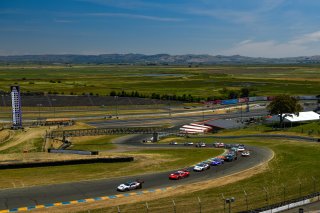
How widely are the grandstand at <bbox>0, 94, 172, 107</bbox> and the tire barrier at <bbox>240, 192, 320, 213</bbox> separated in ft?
463

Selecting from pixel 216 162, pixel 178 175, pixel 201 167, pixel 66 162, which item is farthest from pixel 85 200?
pixel 216 162

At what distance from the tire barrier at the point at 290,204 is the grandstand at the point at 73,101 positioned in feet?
463

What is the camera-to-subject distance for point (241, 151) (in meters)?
75.8

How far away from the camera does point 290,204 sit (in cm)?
4212

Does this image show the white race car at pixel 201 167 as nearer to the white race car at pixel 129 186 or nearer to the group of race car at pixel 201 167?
the group of race car at pixel 201 167

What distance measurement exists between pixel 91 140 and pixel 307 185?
62555 mm

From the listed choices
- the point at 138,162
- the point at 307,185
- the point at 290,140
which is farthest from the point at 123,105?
the point at 307,185

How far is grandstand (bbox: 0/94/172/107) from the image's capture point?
17625 centimetres

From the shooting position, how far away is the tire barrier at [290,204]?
131 ft

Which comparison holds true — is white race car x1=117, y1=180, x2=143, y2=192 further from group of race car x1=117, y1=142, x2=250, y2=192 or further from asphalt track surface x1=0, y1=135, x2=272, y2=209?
asphalt track surface x1=0, y1=135, x2=272, y2=209

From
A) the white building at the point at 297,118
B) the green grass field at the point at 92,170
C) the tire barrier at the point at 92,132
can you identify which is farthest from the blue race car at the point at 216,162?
the white building at the point at 297,118

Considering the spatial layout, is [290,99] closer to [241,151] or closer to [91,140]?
[241,151]

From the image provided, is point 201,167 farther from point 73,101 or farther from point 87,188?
point 73,101

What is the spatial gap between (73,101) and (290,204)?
150 metres
